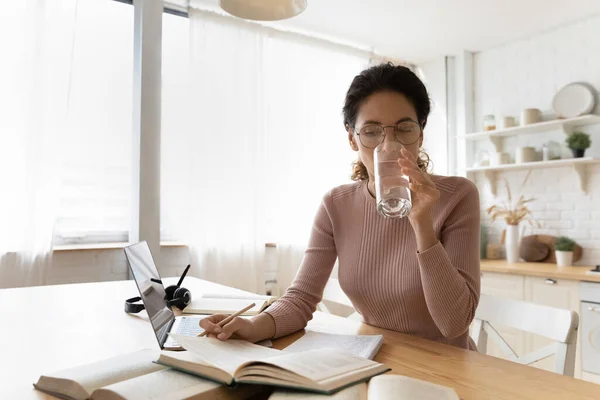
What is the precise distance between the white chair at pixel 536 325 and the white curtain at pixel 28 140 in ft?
7.11

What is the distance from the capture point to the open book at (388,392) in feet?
2.20

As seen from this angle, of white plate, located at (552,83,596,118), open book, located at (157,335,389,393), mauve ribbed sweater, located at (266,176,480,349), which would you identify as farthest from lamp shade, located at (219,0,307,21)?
white plate, located at (552,83,596,118)

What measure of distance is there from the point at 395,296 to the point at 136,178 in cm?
201

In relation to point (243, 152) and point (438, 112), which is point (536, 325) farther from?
point (438, 112)

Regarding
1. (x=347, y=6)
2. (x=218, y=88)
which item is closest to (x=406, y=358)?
(x=218, y=88)

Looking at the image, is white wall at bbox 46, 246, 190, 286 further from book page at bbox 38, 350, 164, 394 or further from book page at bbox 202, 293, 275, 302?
book page at bbox 38, 350, 164, 394

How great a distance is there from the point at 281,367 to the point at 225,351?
209 mm

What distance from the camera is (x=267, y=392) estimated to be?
77 cm

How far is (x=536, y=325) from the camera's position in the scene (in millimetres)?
1243

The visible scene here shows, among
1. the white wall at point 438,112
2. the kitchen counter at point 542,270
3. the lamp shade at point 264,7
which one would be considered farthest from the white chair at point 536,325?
the white wall at point 438,112

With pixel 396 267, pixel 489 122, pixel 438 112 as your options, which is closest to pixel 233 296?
pixel 396 267

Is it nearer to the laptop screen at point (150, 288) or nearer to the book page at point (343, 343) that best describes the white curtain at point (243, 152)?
the laptop screen at point (150, 288)

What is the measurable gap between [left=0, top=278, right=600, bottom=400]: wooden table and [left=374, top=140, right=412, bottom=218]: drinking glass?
1.03ft

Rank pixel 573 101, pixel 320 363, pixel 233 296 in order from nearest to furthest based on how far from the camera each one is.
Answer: pixel 320 363 → pixel 233 296 → pixel 573 101
